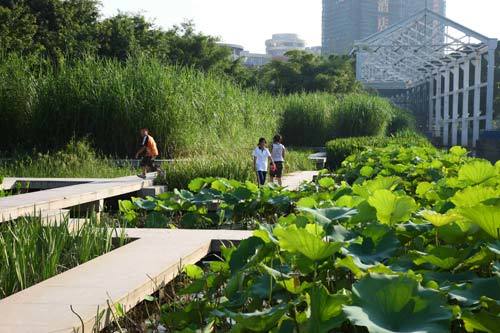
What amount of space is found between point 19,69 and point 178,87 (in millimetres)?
4124

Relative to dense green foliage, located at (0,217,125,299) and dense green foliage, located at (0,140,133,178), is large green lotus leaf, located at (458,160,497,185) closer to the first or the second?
dense green foliage, located at (0,217,125,299)

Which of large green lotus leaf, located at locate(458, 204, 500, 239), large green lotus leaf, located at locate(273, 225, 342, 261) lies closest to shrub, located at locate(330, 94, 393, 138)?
large green lotus leaf, located at locate(458, 204, 500, 239)

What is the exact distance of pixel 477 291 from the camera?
5.58ft

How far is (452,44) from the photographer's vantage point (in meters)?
27.2

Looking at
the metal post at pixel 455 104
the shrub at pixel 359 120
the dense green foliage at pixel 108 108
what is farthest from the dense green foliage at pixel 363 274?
the metal post at pixel 455 104

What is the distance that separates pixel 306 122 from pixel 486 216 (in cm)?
2358

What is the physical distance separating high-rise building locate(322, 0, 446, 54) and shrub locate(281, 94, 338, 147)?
257ft

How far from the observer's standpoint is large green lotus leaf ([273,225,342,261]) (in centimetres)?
181

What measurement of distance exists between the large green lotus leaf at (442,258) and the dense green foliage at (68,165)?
10.6 meters

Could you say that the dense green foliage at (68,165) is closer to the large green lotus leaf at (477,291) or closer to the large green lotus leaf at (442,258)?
the large green lotus leaf at (442,258)

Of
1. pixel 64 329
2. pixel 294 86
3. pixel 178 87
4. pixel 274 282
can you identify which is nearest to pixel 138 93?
pixel 178 87

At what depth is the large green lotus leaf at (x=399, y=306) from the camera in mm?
1423

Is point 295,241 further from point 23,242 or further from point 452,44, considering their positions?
point 452,44

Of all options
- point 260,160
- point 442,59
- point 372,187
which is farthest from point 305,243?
point 442,59
